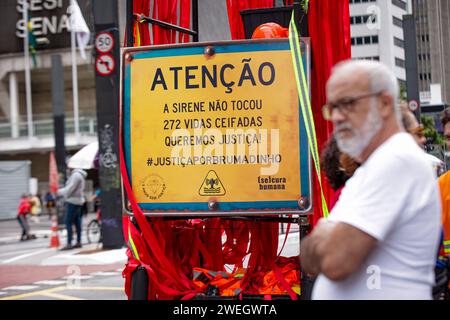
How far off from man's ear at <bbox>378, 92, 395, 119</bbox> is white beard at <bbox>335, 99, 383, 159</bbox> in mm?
14

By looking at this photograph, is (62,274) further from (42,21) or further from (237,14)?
(42,21)

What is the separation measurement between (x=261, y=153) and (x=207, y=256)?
1001 millimetres

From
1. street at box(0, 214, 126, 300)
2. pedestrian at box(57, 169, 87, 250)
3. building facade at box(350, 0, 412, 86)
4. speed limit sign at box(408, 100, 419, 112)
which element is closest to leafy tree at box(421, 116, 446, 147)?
speed limit sign at box(408, 100, 419, 112)

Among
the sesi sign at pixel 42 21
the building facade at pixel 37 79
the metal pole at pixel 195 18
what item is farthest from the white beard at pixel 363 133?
the sesi sign at pixel 42 21

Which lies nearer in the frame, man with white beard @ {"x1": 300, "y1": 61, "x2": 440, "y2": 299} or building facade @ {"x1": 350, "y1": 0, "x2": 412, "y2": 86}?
man with white beard @ {"x1": 300, "y1": 61, "x2": 440, "y2": 299}

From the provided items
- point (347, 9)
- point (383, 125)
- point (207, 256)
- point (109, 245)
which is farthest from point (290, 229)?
point (109, 245)

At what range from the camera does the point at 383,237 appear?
75.7 inches

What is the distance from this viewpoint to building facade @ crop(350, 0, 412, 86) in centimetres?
452

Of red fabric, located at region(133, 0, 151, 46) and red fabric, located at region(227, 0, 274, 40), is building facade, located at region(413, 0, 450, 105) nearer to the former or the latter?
red fabric, located at region(227, 0, 274, 40)

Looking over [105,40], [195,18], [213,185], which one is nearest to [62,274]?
[105,40]

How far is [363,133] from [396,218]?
27cm

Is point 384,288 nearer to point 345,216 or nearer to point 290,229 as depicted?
point 345,216
